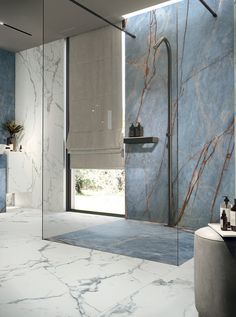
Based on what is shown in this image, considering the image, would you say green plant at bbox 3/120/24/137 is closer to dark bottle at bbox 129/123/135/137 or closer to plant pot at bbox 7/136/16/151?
plant pot at bbox 7/136/16/151

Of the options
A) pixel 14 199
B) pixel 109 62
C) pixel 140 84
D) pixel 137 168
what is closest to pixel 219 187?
pixel 137 168

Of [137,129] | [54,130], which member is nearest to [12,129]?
[54,130]

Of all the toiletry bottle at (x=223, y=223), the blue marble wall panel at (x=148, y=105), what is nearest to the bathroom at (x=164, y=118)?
the blue marble wall panel at (x=148, y=105)

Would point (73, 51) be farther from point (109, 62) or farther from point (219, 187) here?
point (219, 187)

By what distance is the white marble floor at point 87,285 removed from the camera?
5.63 feet

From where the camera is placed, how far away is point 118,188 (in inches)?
105

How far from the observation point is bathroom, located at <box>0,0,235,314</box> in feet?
8.34

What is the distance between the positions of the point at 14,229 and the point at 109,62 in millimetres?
2178

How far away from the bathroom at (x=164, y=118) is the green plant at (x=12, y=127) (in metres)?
2.06

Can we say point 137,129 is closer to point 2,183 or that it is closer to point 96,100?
point 96,100

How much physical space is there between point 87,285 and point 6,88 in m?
4.21

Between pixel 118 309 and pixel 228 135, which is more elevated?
pixel 228 135

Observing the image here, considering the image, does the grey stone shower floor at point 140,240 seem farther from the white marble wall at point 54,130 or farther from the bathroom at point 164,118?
the white marble wall at point 54,130

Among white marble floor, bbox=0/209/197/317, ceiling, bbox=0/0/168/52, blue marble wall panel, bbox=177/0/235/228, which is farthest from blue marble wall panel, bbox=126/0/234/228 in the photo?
white marble floor, bbox=0/209/197/317
